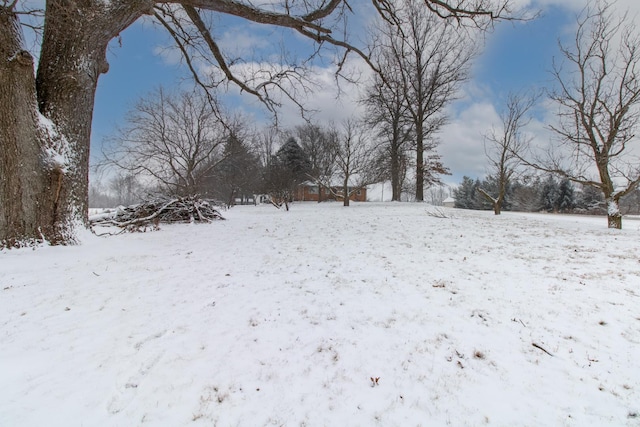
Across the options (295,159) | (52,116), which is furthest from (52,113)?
(295,159)

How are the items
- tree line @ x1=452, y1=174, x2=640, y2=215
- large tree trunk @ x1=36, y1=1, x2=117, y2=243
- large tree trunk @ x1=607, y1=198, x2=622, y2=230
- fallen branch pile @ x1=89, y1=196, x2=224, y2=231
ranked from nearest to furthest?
large tree trunk @ x1=36, y1=1, x2=117, y2=243 → fallen branch pile @ x1=89, y1=196, x2=224, y2=231 → large tree trunk @ x1=607, y1=198, x2=622, y2=230 → tree line @ x1=452, y1=174, x2=640, y2=215

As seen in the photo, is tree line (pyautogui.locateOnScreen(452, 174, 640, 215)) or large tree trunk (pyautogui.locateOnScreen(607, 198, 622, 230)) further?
tree line (pyautogui.locateOnScreen(452, 174, 640, 215))

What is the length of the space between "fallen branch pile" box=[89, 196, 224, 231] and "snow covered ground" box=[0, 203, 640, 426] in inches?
191

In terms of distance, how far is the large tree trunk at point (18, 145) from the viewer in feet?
12.9

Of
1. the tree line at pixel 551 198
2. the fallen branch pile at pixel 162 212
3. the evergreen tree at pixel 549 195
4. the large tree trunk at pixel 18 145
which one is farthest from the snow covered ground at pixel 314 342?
the evergreen tree at pixel 549 195

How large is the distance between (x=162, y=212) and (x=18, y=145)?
5.40 metres

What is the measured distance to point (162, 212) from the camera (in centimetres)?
927

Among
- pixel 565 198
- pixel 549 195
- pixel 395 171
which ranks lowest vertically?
pixel 565 198

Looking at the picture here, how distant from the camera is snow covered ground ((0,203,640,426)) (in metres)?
1.63

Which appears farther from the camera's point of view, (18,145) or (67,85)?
(67,85)

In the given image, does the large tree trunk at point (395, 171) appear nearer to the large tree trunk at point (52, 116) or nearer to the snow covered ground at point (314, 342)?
the snow covered ground at point (314, 342)

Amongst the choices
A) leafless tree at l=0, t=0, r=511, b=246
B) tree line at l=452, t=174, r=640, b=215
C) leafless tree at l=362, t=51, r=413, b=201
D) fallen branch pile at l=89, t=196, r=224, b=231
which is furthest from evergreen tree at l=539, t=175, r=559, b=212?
leafless tree at l=0, t=0, r=511, b=246

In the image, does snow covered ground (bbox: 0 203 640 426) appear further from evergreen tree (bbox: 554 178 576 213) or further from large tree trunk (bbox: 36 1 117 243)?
evergreen tree (bbox: 554 178 576 213)

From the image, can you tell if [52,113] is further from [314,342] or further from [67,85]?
[314,342]
